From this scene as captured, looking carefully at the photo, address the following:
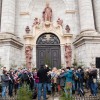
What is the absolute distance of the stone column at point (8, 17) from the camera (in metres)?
21.6

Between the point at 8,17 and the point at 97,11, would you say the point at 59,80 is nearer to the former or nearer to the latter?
the point at 8,17

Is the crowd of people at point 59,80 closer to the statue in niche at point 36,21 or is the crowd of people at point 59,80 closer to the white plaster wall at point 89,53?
the white plaster wall at point 89,53

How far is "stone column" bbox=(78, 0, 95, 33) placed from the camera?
21.4m

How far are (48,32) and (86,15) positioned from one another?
4.09m

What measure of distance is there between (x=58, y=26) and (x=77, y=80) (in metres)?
10.2

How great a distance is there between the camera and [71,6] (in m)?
24.2

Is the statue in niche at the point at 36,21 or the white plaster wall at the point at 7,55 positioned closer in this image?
the white plaster wall at the point at 7,55

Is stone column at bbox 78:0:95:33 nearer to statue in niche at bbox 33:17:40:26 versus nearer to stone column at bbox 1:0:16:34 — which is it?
statue in niche at bbox 33:17:40:26

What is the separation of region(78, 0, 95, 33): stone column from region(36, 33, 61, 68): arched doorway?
126 inches

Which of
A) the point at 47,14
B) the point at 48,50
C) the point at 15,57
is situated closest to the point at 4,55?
the point at 15,57

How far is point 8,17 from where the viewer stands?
72.0 ft

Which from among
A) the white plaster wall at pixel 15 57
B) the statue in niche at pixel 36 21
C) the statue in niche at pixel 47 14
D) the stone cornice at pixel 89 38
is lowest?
the white plaster wall at pixel 15 57

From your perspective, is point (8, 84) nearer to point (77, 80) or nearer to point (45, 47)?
point (77, 80)

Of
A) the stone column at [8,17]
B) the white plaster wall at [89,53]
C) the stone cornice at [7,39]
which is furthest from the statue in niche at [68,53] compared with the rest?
the stone column at [8,17]
